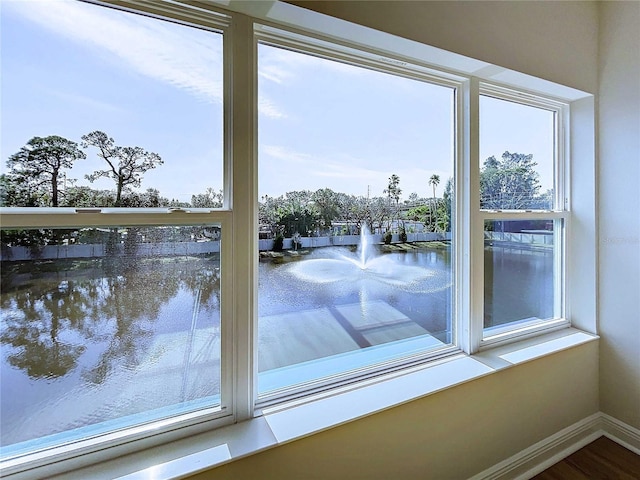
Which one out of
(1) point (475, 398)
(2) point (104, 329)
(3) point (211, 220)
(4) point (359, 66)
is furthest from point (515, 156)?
(2) point (104, 329)

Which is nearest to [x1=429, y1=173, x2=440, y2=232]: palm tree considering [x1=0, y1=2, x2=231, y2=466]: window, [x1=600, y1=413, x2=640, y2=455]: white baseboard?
[x1=0, y1=2, x2=231, y2=466]: window

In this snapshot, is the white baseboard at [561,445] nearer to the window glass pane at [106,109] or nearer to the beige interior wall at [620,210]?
the beige interior wall at [620,210]

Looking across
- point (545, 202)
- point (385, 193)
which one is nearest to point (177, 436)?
point (385, 193)

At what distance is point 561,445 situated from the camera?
1.75 meters

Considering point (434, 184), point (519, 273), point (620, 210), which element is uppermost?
point (434, 184)

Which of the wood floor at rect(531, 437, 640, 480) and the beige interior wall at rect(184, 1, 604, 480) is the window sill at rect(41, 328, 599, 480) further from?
the wood floor at rect(531, 437, 640, 480)

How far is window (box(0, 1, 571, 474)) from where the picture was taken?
3.05ft

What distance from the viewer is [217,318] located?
1145 mm

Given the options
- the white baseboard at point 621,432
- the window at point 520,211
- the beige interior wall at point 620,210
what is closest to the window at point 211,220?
the window at point 520,211

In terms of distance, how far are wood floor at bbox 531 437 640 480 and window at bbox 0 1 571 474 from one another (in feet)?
2.61

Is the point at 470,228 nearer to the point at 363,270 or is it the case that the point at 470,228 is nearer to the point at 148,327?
the point at 363,270

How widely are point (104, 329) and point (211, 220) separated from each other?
1.58 ft

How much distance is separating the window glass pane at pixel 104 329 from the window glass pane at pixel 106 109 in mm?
135

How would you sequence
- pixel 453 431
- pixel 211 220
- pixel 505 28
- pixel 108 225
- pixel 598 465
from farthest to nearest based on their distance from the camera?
1. pixel 598 465
2. pixel 505 28
3. pixel 453 431
4. pixel 211 220
5. pixel 108 225
